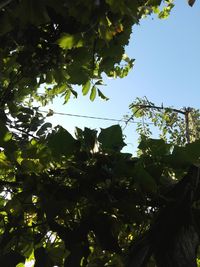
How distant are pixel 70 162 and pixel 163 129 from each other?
9709 mm

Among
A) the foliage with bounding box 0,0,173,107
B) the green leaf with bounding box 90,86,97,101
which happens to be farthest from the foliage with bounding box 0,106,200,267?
the green leaf with bounding box 90,86,97,101

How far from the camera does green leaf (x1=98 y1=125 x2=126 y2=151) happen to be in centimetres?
110

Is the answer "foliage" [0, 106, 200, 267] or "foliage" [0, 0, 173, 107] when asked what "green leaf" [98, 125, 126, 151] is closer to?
"foliage" [0, 106, 200, 267]

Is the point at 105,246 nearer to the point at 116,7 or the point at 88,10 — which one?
the point at 116,7

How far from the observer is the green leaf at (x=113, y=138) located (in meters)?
1.10

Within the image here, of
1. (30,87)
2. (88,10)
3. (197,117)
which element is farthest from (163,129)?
(88,10)

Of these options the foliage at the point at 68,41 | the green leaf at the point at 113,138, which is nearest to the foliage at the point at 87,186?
the green leaf at the point at 113,138

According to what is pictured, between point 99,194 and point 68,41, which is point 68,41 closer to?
point 68,41

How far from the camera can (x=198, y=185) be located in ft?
3.10

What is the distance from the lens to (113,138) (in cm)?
110

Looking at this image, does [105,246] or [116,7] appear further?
[116,7]

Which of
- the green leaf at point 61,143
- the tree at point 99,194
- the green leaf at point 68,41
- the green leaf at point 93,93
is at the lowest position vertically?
the tree at point 99,194

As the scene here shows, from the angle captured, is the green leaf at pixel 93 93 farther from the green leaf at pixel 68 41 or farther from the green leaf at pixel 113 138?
the green leaf at pixel 113 138

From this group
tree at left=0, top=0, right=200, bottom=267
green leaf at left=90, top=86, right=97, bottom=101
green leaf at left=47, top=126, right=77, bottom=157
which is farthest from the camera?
green leaf at left=90, top=86, right=97, bottom=101
